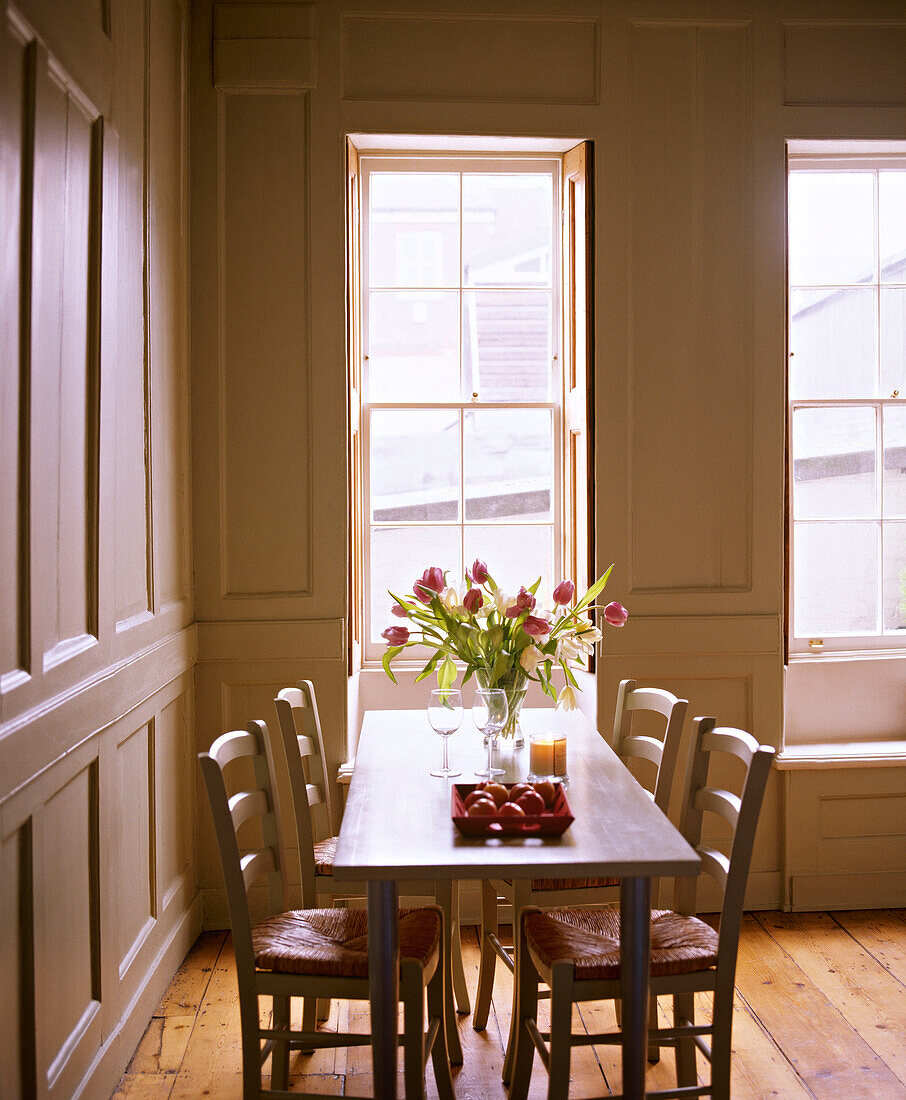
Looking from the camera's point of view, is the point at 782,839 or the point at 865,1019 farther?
the point at 782,839

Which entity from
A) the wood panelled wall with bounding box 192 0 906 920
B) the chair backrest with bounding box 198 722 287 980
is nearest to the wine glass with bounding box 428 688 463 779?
the chair backrest with bounding box 198 722 287 980

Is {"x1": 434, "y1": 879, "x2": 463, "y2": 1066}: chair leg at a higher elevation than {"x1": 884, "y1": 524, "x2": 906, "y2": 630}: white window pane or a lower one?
lower

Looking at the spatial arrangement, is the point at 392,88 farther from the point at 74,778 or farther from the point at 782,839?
the point at 782,839

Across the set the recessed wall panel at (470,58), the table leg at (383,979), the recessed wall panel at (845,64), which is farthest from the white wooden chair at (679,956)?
the recessed wall panel at (845,64)

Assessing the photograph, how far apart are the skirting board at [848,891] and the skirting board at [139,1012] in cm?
220

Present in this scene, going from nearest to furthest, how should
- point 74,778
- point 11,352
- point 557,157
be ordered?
1. point 11,352
2. point 74,778
3. point 557,157

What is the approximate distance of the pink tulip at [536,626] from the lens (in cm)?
241

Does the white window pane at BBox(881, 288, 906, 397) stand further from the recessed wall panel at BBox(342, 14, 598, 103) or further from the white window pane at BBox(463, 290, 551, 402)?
the recessed wall panel at BBox(342, 14, 598, 103)

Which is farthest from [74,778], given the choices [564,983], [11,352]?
[564,983]

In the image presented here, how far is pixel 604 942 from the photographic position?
2.30 meters

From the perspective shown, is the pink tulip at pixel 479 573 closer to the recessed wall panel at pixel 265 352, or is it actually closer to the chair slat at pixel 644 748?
the chair slat at pixel 644 748

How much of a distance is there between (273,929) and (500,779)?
0.64 metres

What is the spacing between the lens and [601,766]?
2.61 meters

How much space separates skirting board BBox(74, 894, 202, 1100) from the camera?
2.42 metres
